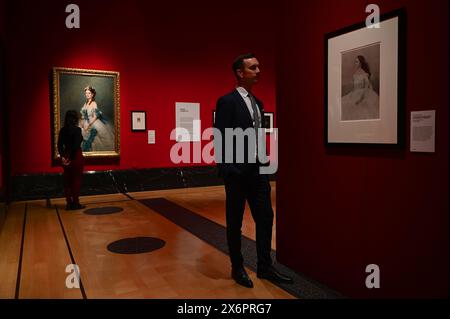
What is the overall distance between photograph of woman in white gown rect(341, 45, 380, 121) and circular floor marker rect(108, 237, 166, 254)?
2.43m

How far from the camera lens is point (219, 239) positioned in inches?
173

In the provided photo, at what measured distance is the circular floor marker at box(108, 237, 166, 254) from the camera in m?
3.96

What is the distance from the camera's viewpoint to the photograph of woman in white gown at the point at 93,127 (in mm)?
7230

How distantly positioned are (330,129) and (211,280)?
1537 millimetres

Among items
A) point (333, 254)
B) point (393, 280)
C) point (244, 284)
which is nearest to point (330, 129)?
point (333, 254)

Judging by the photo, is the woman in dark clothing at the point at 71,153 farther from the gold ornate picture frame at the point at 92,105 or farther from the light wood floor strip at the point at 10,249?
the gold ornate picture frame at the point at 92,105

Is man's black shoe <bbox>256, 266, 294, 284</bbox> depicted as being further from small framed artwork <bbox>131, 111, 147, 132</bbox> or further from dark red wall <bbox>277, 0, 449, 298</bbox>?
small framed artwork <bbox>131, 111, 147, 132</bbox>

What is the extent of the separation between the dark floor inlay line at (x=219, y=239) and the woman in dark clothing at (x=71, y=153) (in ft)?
3.88

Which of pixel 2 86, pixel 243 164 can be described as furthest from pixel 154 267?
pixel 2 86

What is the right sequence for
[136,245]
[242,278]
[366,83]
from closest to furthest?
[366,83], [242,278], [136,245]

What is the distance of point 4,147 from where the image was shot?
20.9 feet

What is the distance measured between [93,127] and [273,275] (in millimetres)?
5395

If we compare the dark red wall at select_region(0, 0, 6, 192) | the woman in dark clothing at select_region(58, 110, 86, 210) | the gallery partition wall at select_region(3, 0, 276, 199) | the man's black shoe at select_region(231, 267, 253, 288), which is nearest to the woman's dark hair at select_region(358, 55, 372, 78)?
the man's black shoe at select_region(231, 267, 253, 288)

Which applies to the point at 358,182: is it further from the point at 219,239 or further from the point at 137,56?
the point at 137,56
